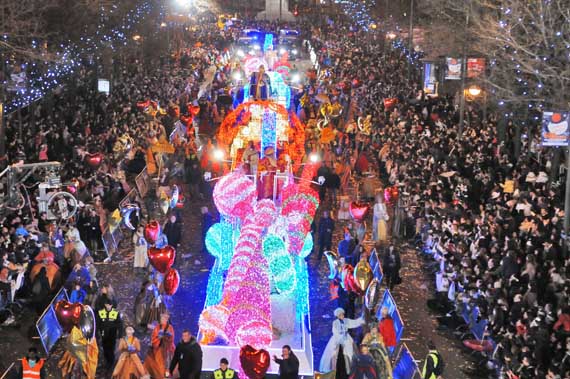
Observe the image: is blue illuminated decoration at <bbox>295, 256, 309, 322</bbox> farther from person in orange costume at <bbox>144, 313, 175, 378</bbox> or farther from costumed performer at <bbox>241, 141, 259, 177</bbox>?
costumed performer at <bbox>241, 141, 259, 177</bbox>

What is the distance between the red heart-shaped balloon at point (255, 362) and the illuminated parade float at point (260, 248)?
0.04ft

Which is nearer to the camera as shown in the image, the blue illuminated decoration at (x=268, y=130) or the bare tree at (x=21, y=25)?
the blue illuminated decoration at (x=268, y=130)

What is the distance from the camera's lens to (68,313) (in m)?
14.7

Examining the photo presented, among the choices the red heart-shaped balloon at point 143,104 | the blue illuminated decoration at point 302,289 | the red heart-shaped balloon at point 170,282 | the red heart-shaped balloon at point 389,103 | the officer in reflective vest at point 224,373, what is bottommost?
the blue illuminated decoration at point 302,289

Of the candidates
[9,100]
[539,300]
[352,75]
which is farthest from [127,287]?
[352,75]

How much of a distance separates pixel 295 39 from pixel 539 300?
4934 cm

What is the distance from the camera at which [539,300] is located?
15906 millimetres

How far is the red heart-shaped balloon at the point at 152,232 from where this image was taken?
1959cm

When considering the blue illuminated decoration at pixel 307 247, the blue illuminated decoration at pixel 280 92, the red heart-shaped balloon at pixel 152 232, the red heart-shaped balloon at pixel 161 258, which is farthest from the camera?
the blue illuminated decoration at pixel 280 92

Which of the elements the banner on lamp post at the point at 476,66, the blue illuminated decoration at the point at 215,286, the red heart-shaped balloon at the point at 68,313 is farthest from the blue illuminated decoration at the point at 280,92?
the red heart-shaped balloon at the point at 68,313

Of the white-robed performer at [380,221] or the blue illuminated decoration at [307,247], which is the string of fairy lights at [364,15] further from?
the blue illuminated decoration at [307,247]

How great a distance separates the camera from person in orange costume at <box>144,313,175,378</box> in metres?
13.9

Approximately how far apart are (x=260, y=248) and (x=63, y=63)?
61.3 feet

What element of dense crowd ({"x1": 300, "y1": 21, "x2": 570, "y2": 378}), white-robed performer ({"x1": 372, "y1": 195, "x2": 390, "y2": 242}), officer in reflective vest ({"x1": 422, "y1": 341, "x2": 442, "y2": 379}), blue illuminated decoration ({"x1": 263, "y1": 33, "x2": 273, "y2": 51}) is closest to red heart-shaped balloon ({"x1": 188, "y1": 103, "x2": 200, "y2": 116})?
dense crowd ({"x1": 300, "y1": 21, "x2": 570, "y2": 378})
